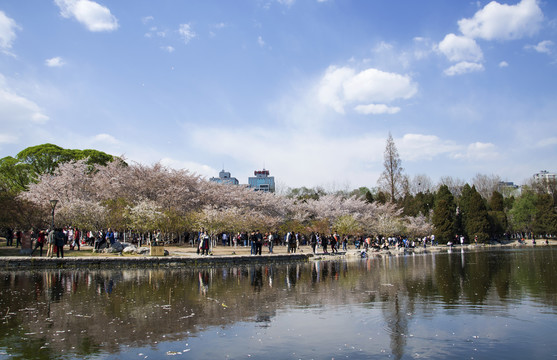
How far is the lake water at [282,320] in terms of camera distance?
6.85 metres

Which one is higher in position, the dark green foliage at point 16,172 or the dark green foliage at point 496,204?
the dark green foliage at point 16,172

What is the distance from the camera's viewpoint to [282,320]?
916 cm

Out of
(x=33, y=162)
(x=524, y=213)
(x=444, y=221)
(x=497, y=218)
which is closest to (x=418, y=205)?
(x=497, y=218)

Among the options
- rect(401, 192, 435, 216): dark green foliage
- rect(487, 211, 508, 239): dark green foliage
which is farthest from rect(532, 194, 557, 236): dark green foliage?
rect(401, 192, 435, 216): dark green foliage

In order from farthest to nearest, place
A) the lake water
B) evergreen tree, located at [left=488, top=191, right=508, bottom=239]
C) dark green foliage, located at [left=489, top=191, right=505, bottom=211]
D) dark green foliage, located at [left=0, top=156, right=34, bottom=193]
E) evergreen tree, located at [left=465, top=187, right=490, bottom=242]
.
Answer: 1. dark green foliage, located at [left=489, top=191, right=505, bottom=211]
2. evergreen tree, located at [left=488, top=191, right=508, bottom=239]
3. evergreen tree, located at [left=465, top=187, right=490, bottom=242]
4. dark green foliage, located at [left=0, top=156, right=34, bottom=193]
5. the lake water

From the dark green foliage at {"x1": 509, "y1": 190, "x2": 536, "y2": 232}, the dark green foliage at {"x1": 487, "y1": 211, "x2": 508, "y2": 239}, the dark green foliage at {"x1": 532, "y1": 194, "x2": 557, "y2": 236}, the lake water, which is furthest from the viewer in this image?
the dark green foliage at {"x1": 509, "y1": 190, "x2": 536, "y2": 232}

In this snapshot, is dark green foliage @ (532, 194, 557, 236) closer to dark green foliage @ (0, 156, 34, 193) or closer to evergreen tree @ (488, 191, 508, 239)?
evergreen tree @ (488, 191, 508, 239)

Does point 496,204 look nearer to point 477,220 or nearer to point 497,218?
point 497,218

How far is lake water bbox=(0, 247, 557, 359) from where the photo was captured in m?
6.85

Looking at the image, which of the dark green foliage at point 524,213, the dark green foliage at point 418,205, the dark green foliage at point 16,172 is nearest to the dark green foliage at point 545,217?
the dark green foliage at point 524,213

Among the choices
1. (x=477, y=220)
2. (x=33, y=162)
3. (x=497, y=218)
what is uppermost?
(x=33, y=162)

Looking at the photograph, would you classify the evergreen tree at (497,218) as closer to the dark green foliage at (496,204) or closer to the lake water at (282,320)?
the dark green foliage at (496,204)

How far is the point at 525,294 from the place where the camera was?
12336mm

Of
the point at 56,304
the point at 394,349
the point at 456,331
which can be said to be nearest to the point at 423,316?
the point at 456,331
